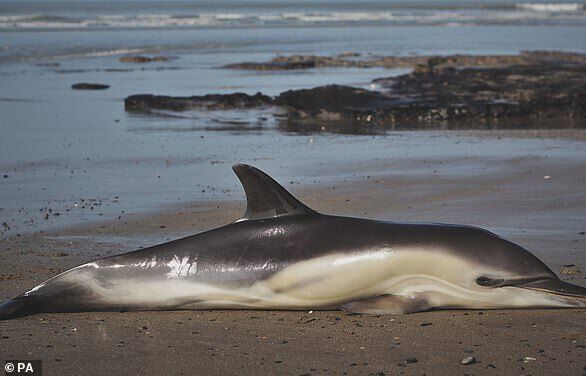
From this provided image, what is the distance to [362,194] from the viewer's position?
33.3ft

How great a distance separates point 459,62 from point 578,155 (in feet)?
57.2

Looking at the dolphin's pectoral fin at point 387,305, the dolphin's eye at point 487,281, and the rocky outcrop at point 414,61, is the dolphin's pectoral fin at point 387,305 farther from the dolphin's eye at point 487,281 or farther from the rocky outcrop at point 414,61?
the rocky outcrop at point 414,61

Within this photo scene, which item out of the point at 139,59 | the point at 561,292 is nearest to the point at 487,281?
the point at 561,292

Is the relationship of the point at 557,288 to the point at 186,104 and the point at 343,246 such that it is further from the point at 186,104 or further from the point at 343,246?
the point at 186,104

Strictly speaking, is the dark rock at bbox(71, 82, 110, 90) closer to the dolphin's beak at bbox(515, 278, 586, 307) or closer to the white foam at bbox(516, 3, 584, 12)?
the dolphin's beak at bbox(515, 278, 586, 307)

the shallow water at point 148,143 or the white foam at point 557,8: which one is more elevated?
the white foam at point 557,8

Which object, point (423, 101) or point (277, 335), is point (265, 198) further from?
point (423, 101)

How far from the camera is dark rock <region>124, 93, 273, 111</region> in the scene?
18.3 m

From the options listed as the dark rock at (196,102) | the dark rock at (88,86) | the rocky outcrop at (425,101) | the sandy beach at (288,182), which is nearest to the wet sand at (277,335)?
the sandy beach at (288,182)

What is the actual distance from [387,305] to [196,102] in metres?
13.2

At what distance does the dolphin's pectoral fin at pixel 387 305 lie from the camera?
5871 mm

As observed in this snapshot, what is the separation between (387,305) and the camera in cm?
591

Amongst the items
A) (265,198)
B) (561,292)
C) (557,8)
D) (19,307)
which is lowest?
(19,307)

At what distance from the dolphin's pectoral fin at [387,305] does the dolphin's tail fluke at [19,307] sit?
184 centimetres
